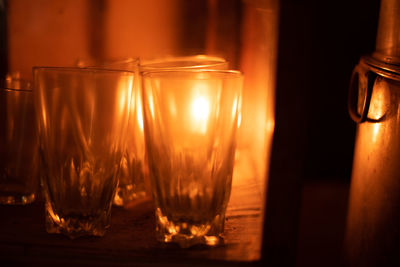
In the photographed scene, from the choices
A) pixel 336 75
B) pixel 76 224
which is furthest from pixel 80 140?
pixel 336 75

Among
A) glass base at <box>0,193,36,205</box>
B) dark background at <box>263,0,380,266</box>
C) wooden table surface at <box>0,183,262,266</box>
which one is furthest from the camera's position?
dark background at <box>263,0,380,266</box>

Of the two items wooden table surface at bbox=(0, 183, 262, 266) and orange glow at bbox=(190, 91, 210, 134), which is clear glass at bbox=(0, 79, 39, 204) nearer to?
wooden table surface at bbox=(0, 183, 262, 266)

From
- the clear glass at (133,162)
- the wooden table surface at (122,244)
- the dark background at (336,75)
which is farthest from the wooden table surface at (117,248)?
the dark background at (336,75)

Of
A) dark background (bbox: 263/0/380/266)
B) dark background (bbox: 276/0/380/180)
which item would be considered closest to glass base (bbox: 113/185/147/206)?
dark background (bbox: 263/0/380/266)

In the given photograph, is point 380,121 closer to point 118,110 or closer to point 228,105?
point 228,105

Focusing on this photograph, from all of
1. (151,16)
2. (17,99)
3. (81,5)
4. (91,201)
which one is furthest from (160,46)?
(91,201)
